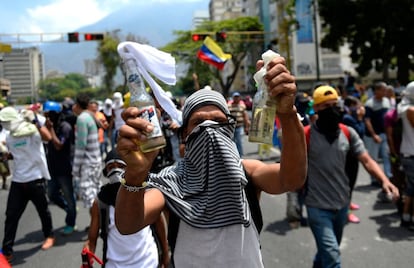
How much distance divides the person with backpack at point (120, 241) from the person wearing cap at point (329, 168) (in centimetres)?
134

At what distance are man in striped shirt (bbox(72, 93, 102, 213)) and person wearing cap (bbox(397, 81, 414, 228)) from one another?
3.95m

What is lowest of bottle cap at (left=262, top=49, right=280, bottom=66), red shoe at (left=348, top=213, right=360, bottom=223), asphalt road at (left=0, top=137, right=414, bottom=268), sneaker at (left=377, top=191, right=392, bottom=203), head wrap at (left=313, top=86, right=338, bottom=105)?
asphalt road at (left=0, top=137, right=414, bottom=268)

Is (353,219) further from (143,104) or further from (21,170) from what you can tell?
(143,104)

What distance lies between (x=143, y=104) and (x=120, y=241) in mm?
1644

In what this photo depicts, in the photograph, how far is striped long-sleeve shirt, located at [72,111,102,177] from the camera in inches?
233

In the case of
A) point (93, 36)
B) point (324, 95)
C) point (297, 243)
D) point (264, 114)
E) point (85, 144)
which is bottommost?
point (297, 243)

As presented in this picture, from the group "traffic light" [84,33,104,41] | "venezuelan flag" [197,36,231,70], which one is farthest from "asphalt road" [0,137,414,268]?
"traffic light" [84,33,104,41]

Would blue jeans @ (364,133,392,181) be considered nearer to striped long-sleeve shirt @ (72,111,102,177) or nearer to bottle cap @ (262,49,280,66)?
striped long-sleeve shirt @ (72,111,102,177)

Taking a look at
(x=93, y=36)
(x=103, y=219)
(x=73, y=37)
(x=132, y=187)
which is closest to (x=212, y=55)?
(x=103, y=219)

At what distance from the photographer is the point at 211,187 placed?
6.48 ft

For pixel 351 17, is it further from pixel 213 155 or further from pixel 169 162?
pixel 213 155

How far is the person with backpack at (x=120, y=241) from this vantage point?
309 cm

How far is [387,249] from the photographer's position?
530cm

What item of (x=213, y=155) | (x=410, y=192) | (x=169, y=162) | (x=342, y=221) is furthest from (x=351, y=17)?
(x=213, y=155)
